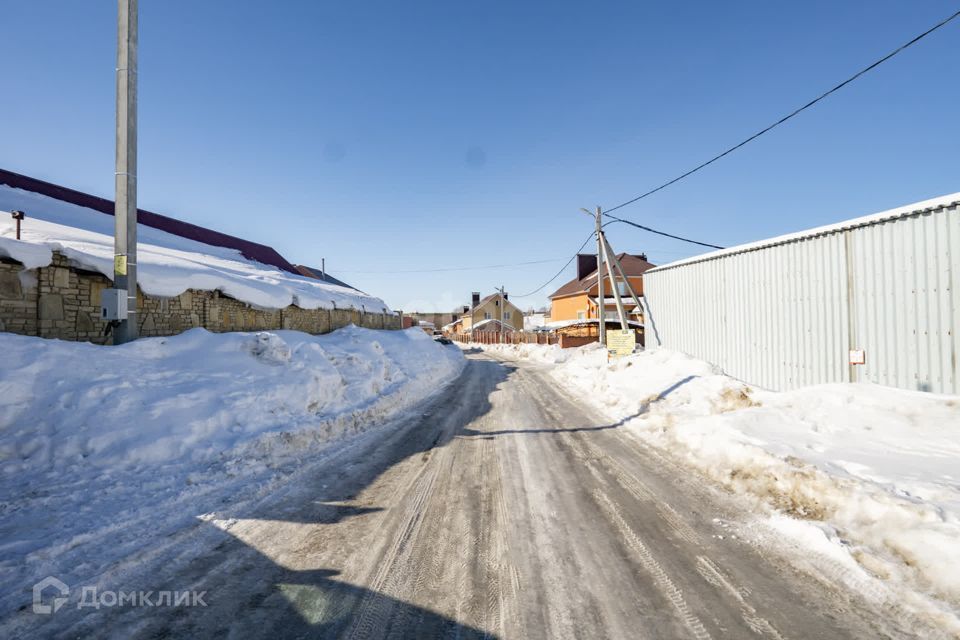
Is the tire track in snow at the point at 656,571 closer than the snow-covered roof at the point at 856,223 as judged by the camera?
→ Yes

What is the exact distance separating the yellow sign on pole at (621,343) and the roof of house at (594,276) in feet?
64.6

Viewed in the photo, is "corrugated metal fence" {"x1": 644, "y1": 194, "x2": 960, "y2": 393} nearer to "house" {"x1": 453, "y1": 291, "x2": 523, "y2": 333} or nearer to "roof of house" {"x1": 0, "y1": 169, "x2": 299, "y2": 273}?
"roof of house" {"x1": 0, "y1": 169, "x2": 299, "y2": 273}

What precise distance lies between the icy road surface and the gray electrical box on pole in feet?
17.3

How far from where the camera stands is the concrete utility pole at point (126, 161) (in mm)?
7527

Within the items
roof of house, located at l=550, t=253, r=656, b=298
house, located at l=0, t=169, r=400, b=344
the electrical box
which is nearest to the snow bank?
the electrical box

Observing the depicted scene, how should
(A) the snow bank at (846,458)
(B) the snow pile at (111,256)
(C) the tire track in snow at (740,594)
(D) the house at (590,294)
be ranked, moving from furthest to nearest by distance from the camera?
(D) the house at (590,294)
(B) the snow pile at (111,256)
(A) the snow bank at (846,458)
(C) the tire track in snow at (740,594)

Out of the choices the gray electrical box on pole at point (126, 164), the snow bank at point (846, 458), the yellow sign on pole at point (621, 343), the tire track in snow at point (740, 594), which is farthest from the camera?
the yellow sign on pole at point (621, 343)

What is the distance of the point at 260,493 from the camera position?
5.26 metres

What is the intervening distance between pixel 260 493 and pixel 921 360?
11.0m

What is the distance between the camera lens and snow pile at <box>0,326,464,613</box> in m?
4.02

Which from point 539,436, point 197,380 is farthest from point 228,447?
point 539,436

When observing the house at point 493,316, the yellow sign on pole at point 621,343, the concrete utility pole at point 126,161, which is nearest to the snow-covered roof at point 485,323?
the house at point 493,316

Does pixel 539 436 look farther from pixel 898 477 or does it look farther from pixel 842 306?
pixel 842 306

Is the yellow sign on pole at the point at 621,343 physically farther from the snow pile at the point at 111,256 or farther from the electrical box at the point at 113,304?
the electrical box at the point at 113,304
